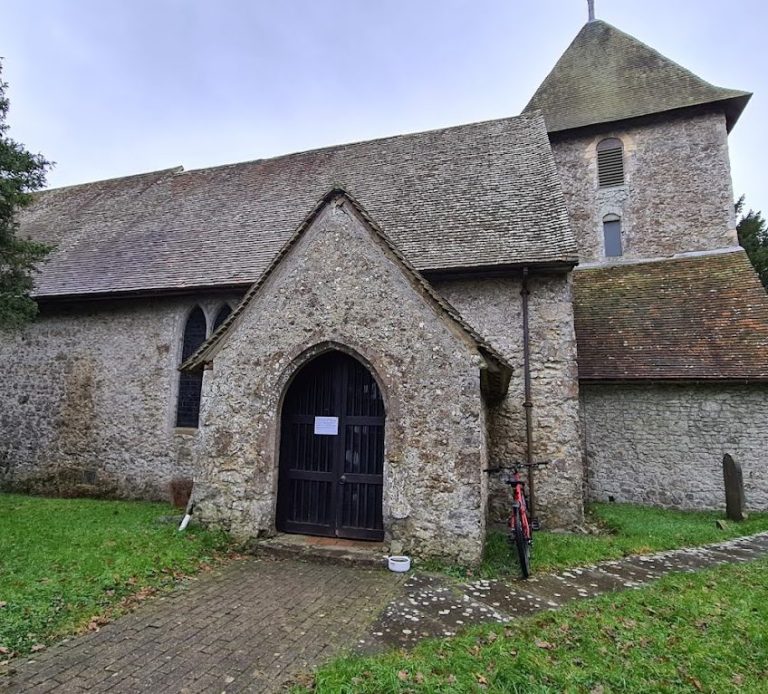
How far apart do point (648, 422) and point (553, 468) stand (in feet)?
11.9

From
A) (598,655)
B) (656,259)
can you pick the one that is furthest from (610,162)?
(598,655)

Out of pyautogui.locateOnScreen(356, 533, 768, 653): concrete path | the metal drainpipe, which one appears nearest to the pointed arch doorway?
pyautogui.locateOnScreen(356, 533, 768, 653): concrete path

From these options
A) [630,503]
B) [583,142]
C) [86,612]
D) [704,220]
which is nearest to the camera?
[86,612]

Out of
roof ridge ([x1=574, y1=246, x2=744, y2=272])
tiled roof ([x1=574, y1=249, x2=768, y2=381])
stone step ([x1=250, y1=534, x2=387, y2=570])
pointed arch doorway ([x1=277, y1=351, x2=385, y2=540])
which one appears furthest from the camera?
roof ridge ([x1=574, y1=246, x2=744, y2=272])

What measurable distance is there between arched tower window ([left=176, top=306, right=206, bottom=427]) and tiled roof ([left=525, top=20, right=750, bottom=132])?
1455 centimetres

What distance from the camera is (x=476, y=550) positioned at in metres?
5.99

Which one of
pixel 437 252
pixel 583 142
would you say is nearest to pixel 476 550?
pixel 437 252

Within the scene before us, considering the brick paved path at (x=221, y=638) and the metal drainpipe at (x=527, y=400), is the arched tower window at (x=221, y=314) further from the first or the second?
the metal drainpipe at (x=527, y=400)

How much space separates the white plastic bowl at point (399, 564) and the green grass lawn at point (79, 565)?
2500 millimetres

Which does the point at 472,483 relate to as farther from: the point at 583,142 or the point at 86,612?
the point at 583,142

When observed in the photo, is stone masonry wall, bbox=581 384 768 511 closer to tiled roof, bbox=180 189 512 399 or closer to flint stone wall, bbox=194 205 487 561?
tiled roof, bbox=180 189 512 399

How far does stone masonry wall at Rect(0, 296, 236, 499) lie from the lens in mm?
11008

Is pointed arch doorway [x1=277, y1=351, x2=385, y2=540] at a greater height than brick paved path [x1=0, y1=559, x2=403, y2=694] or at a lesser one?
greater

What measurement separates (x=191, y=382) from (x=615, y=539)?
971 cm
